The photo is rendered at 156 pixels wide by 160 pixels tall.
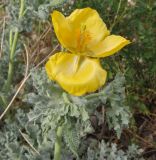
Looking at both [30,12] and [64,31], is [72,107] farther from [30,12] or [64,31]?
[30,12]

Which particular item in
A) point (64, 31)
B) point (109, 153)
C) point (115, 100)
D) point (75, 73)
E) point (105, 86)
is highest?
point (64, 31)

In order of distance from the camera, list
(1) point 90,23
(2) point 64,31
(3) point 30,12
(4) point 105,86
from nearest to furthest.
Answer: (2) point 64,31, (1) point 90,23, (4) point 105,86, (3) point 30,12

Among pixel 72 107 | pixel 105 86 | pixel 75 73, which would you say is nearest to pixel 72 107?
pixel 72 107

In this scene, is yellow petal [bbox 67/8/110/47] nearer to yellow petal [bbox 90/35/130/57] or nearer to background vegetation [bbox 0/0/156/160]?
yellow petal [bbox 90/35/130/57]

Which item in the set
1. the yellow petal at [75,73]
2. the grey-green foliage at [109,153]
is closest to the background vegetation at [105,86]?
the grey-green foliage at [109,153]

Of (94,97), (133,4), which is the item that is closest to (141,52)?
(133,4)

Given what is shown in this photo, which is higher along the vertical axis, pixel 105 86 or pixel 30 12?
pixel 30 12
